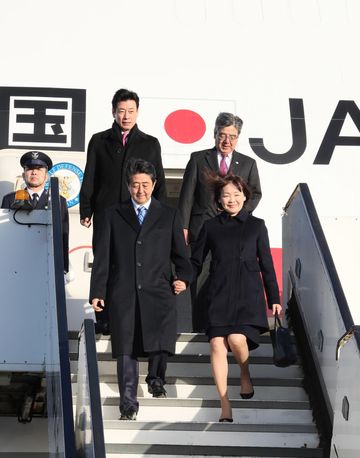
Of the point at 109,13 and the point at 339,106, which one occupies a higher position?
the point at 109,13

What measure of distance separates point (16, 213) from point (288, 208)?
1889mm

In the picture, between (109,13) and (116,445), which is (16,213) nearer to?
(116,445)

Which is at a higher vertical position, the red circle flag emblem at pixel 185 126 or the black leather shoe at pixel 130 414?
the red circle flag emblem at pixel 185 126

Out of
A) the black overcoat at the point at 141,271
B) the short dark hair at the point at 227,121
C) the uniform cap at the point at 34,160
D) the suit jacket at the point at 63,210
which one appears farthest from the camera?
the uniform cap at the point at 34,160

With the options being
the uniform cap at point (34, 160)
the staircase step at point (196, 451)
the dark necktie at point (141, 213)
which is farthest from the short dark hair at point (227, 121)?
the staircase step at point (196, 451)

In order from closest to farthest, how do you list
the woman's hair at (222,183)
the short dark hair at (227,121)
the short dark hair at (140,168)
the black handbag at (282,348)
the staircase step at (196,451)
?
the staircase step at (196,451) → the black handbag at (282,348) → the short dark hair at (140,168) → the woman's hair at (222,183) → the short dark hair at (227,121)

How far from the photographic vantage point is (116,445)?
574 cm

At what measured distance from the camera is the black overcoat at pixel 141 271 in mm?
6152

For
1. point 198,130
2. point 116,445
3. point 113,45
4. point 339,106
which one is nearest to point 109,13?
point 113,45

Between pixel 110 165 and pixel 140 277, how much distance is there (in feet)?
3.88

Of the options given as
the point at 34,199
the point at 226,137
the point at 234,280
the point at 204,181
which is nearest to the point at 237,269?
the point at 234,280

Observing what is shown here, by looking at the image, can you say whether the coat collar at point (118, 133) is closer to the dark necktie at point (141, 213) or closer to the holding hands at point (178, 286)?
the dark necktie at point (141, 213)

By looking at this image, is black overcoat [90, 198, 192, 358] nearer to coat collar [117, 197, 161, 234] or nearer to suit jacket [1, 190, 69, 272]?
coat collar [117, 197, 161, 234]

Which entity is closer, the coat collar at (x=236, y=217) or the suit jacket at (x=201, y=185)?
the coat collar at (x=236, y=217)
